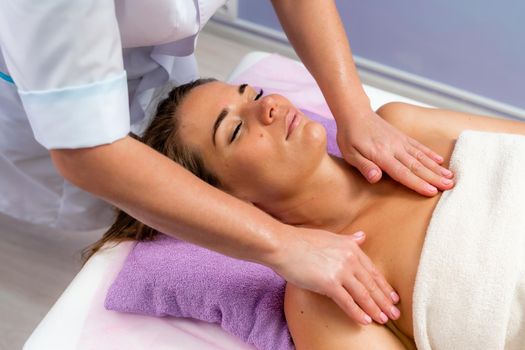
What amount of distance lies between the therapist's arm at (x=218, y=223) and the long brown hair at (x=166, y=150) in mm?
325

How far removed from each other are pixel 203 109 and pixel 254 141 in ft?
0.49

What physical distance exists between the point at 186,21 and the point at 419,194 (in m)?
0.60

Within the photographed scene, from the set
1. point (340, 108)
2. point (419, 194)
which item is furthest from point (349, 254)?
point (340, 108)

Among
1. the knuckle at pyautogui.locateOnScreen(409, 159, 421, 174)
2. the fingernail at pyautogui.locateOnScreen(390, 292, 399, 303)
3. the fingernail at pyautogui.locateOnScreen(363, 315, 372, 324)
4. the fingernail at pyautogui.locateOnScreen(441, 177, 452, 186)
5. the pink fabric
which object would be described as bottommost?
the pink fabric

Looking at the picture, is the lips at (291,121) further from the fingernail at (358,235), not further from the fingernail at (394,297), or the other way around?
the fingernail at (394,297)

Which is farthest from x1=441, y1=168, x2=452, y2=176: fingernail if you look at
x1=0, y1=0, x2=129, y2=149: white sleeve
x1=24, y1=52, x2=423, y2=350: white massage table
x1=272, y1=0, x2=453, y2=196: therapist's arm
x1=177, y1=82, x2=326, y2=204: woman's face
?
x1=0, y1=0, x2=129, y2=149: white sleeve

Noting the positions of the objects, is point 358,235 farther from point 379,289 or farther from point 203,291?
point 203,291

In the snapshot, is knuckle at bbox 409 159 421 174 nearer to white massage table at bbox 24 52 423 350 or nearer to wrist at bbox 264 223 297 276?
wrist at bbox 264 223 297 276

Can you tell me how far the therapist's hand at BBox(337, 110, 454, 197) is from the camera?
128 cm

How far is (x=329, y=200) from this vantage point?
1354 mm

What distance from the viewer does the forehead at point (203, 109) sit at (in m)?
1.33

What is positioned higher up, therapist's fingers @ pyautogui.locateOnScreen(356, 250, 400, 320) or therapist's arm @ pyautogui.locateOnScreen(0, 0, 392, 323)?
therapist's arm @ pyautogui.locateOnScreen(0, 0, 392, 323)

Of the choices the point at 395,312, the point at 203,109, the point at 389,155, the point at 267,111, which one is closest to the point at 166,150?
the point at 203,109

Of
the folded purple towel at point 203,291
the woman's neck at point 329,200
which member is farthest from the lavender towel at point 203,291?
the woman's neck at point 329,200
